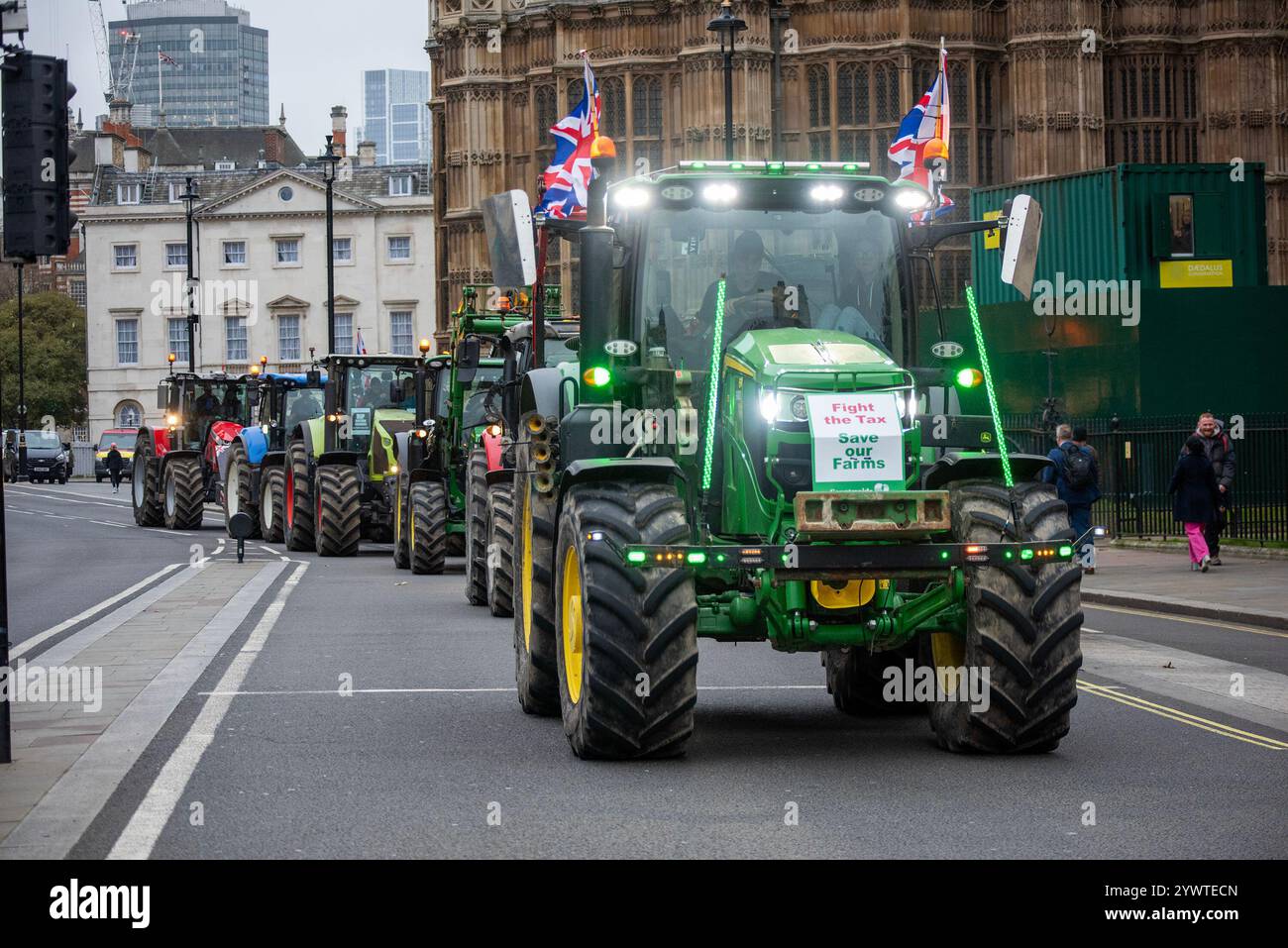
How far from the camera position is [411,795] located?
930cm

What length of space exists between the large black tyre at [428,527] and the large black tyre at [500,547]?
261 inches

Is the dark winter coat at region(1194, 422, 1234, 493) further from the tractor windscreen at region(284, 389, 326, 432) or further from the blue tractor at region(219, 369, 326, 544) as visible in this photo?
the tractor windscreen at region(284, 389, 326, 432)

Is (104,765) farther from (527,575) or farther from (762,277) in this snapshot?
(762,277)

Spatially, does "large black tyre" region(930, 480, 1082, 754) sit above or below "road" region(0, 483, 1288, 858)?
above

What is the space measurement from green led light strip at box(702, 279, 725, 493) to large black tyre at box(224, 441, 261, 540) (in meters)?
25.8

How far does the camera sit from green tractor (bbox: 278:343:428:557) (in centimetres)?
3100

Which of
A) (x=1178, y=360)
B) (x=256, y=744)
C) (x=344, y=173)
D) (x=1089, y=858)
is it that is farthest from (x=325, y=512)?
(x=344, y=173)

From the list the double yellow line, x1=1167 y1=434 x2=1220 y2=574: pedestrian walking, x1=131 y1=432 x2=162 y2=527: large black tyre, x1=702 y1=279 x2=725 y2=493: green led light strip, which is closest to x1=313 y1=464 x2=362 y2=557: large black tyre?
x1=1167 y1=434 x2=1220 y2=574: pedestrian walking

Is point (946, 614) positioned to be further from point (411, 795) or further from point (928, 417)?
point (411, 795)

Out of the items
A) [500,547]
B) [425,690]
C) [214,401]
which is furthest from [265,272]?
[425,690]

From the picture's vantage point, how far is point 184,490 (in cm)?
4088

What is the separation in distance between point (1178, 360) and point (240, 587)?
17.2m

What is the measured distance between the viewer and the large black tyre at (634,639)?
32.2 feet

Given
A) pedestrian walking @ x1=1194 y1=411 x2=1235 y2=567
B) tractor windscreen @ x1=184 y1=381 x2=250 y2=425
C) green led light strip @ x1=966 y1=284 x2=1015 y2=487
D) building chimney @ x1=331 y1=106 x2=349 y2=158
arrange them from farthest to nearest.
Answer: building chimney @ x1=331 y1=106 x2=349 y2=158 < tractor windscreen @ x1=184 y1=381 x2=250 y2=425 < pedestrian walking @ x1=1194 y1=411 x2=1235 y2=567 < green led light strip @ x1=966 y1=284 x2=1015 y2=487
